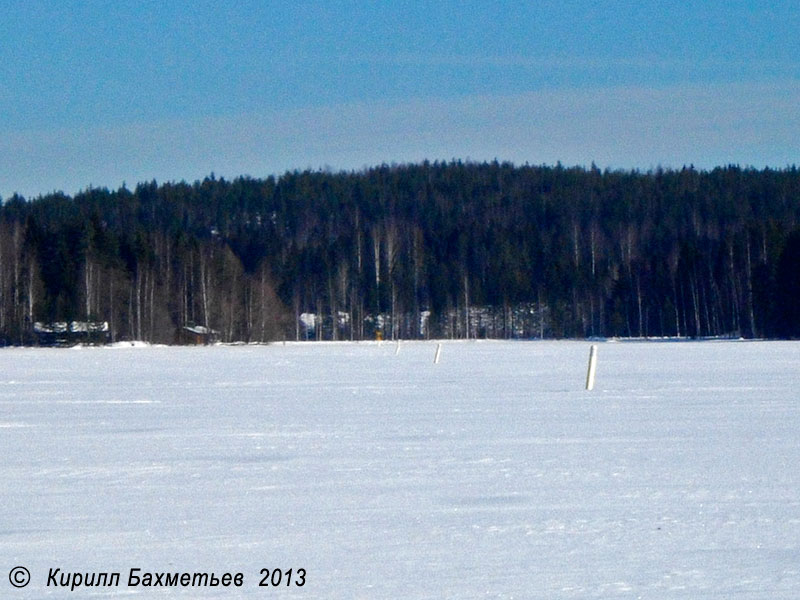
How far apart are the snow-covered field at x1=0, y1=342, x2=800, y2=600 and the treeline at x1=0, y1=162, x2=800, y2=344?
207 ft

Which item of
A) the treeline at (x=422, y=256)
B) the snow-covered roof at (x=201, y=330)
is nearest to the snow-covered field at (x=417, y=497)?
the treeline at (x=422, y=256)

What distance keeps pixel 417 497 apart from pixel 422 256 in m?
103

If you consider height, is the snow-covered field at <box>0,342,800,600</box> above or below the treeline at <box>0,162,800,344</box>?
below

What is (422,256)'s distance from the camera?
111 m

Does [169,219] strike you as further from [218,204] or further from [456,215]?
[456,215]

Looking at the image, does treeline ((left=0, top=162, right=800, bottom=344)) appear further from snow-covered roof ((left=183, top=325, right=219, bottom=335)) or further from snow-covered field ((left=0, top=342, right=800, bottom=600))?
snow-covered field ((left=0, top=342, right=800, bottom=600))

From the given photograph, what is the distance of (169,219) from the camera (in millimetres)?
147750

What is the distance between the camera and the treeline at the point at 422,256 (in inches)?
3054

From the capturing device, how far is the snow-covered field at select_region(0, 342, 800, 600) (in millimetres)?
5566

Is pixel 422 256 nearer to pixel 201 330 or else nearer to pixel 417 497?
pixel 201 330

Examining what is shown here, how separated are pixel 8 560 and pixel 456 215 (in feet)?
467

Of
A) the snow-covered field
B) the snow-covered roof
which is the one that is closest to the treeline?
the snow-covered roof

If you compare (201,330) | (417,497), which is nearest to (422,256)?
(201,330)

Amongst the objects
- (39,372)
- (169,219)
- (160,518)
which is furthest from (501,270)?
(160,518)
